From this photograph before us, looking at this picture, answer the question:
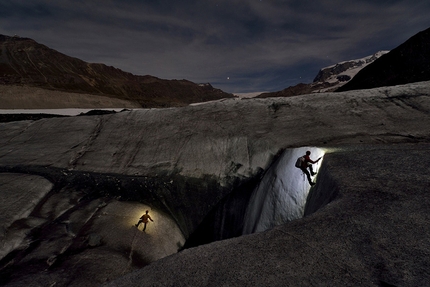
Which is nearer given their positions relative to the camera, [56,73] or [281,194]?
[281,194]

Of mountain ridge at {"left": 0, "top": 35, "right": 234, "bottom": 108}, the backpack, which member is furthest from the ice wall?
mountain ridge at {"left": 0, "top": 35, "right": 234, "bottom": 108}

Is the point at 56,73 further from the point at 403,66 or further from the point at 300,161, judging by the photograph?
the point at 403,66

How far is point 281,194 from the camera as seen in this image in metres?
7.89

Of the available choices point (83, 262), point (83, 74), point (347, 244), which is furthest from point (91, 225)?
point (83, 74)

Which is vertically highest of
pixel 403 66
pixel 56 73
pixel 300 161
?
pixel 56 73

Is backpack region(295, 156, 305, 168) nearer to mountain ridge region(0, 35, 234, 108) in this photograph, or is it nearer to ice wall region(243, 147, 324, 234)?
ice wall region(243, 147, 324, 234)

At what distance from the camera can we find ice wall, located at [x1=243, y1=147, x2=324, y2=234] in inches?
292

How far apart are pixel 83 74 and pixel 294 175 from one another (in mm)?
105874

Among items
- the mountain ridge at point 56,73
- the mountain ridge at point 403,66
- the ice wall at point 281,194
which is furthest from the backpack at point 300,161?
the mountain ridge at point 56,73

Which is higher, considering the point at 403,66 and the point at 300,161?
the point at 403,66

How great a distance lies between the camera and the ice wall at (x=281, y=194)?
24.3ft

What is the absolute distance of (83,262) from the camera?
6859mm

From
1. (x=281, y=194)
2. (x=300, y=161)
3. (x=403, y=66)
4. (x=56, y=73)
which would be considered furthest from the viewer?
(x=56, y=73)

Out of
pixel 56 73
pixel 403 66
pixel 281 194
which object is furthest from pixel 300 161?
pixel 56 73
